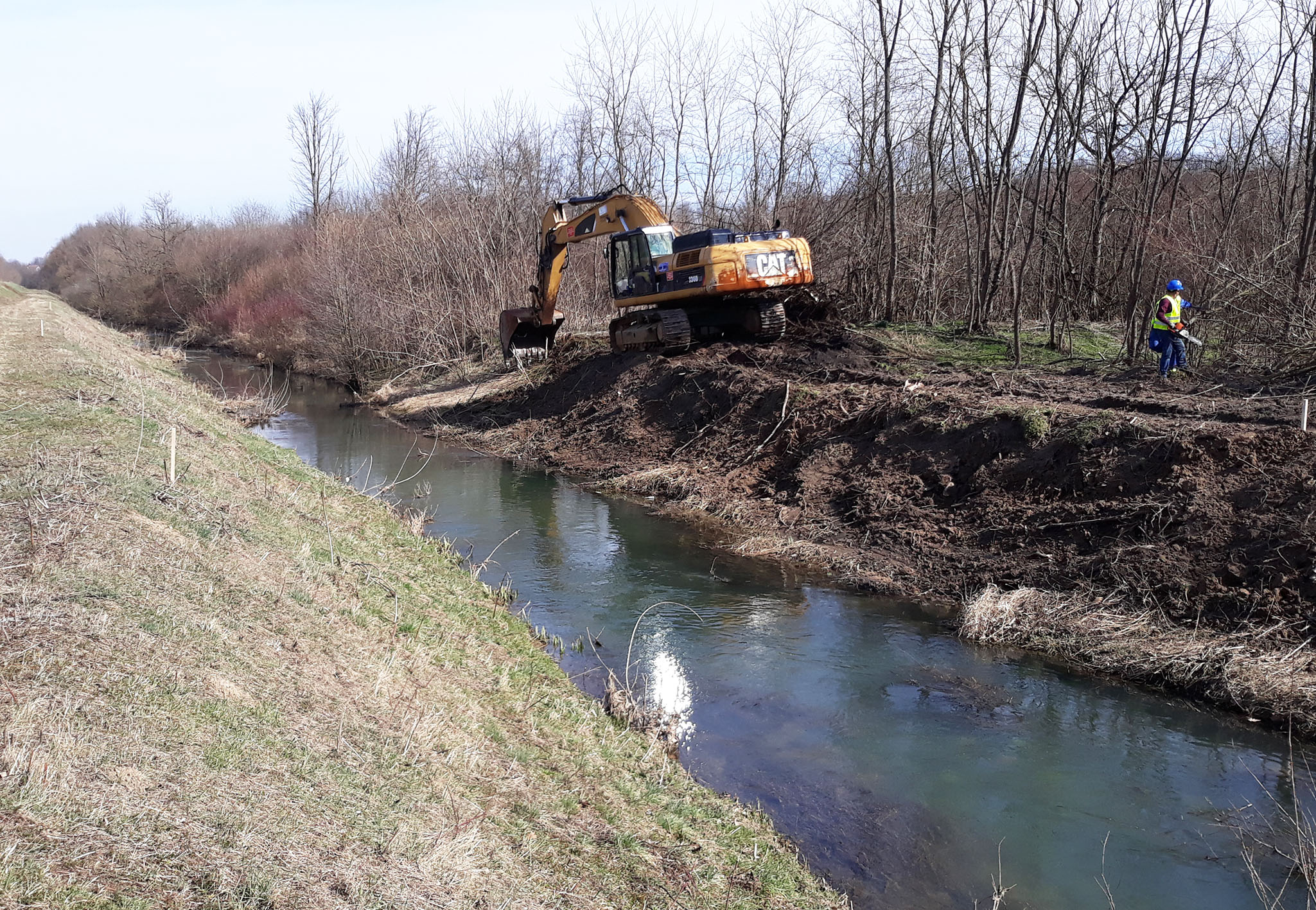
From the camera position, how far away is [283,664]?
588cm

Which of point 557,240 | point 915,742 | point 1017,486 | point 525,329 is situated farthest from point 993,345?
point 915,742

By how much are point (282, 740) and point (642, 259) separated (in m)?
15.8

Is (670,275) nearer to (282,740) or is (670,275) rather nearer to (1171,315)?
(1171,315)

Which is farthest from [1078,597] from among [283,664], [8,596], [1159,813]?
[8,596]

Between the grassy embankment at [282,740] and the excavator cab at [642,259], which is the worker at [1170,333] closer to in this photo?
the excavator cab at [642,259]

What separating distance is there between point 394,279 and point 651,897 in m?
25.8

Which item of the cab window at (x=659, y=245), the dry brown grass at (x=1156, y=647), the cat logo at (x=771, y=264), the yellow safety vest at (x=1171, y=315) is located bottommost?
the dry brown grass at (x=1156, y=647)

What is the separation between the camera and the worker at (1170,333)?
14422 mm

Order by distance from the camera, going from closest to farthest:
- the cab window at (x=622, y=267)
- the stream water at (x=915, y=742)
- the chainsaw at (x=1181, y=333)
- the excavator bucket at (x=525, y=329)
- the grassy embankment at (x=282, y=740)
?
the grassy embankment at (x=282, y=740)
the stream water at (x=915, y=742)
the chainsaw at (x=1181, y=333)
the cab window at (x=622, y=267)
the excavator bucket at (x=525, y=329)

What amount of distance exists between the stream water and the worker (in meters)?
7.03

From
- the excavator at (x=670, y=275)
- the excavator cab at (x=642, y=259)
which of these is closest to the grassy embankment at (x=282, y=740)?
the excavator at (x=670, y=275)

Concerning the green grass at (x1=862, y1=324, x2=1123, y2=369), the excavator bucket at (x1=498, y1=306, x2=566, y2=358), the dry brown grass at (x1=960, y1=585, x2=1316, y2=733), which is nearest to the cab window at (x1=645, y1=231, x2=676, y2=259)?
the excavator bucket at (x1=498, y1=306, x2=566, y2=358)

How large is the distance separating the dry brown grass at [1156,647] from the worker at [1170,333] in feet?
21.0

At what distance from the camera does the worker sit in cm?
1442
